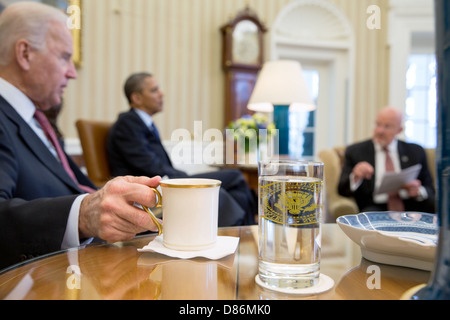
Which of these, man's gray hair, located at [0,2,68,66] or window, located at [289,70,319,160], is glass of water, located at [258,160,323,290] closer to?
man's gray hair, located at [0,2,68,66]

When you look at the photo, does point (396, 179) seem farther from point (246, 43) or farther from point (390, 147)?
point (246, 43)

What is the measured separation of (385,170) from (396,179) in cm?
50

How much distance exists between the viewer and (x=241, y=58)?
4398 mm

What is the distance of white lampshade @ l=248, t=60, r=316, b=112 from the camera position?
115 inches

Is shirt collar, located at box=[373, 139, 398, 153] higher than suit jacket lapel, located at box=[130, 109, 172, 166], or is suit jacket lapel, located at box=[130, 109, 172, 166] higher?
suit jacket lapel, located at box=[130, 109, 172, 166]

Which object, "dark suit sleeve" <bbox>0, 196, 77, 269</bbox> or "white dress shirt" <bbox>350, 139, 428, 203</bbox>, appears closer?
"dark suit sleeve" <bbox>0, 196, 77, 269</bbox>

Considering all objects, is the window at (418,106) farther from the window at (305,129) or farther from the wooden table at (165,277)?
the wooden table at (165,277)

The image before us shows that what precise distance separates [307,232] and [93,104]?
389 centimetres

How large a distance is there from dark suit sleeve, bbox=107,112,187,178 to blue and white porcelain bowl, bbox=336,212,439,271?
1.86m

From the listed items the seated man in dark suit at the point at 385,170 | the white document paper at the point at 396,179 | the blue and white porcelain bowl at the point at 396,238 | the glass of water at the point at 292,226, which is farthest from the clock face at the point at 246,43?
the glass of water at the point at 292,226

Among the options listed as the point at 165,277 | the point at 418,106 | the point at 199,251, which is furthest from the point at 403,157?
the point at 418,106

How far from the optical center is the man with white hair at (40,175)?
0.70 meters

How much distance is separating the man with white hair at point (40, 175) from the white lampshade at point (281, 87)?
1763 mm

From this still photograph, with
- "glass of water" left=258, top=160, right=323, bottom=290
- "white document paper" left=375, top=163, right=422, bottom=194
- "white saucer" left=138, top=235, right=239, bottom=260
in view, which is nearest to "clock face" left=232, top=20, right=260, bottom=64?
"white document paper" left=375, top=163, right=422, bottom=194
